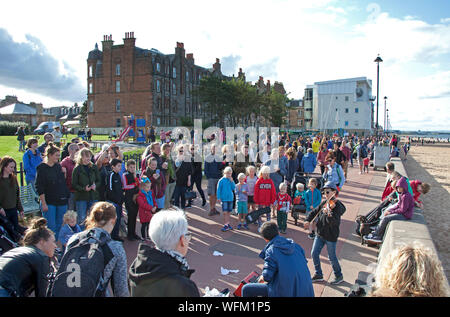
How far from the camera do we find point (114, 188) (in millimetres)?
7305

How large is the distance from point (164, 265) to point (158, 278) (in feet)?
0.33

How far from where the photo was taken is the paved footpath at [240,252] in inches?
219

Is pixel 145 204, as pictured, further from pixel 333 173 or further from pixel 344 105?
pixel 344 105

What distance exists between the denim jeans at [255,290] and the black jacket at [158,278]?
1825mm

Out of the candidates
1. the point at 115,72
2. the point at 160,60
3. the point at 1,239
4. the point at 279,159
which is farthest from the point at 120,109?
the point at 1,239

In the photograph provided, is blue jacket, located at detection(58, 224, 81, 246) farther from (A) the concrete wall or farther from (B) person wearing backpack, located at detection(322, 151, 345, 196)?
(B) person wearing backpack, located at detection(322, 151, 345, 196)

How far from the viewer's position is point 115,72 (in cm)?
5566

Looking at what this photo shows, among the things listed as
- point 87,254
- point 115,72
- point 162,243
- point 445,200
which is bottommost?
point 445,200

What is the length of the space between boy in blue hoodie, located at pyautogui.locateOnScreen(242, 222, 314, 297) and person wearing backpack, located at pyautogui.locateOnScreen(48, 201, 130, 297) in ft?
5.48
